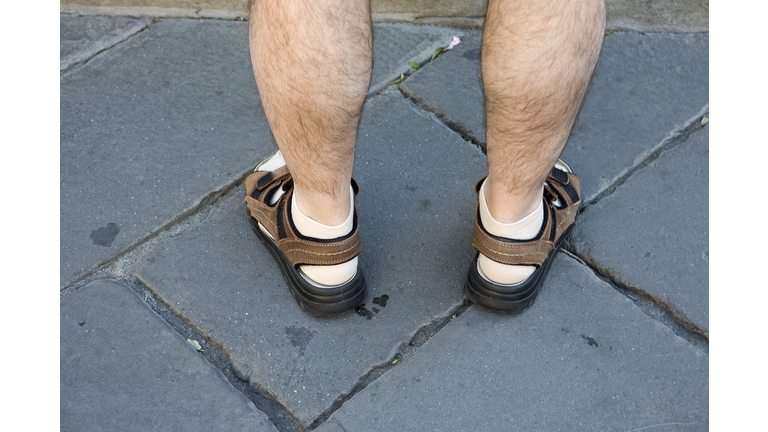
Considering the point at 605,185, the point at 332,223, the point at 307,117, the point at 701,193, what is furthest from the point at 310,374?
the point at 701,193

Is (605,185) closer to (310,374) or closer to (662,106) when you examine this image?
(662,106)

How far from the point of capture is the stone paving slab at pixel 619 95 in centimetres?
194

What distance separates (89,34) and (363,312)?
1638 millimetres

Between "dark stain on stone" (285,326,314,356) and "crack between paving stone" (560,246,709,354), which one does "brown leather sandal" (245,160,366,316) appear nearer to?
"dark stain on stone" (285,326,314,356)

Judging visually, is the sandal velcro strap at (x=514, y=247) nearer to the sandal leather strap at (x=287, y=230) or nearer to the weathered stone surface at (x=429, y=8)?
the sandal leather strap at (x=287, y=230)

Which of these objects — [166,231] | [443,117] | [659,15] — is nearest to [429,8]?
[443,117]

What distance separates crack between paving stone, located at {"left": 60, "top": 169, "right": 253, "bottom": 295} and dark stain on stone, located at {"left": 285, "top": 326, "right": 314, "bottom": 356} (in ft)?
1.61

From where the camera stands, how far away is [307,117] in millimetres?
1183

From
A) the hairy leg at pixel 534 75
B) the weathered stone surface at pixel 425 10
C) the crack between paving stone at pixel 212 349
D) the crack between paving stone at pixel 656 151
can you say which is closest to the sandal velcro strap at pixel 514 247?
the hairy leg at pixel 534 75

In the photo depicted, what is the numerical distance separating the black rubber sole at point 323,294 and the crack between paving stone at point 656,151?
779 millimetres

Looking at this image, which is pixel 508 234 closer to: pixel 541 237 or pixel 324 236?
pixel 541 237

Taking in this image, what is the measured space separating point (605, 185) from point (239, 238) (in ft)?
3.89

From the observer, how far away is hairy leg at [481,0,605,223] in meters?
1.11

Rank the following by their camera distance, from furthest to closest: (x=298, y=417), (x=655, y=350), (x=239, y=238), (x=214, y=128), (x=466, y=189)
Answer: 1. (x=214, y=128)
2. (x=466, y=189)
3. (x=239, y=238)
4. (x=655, y=350)
5. (x=298, y=417)
